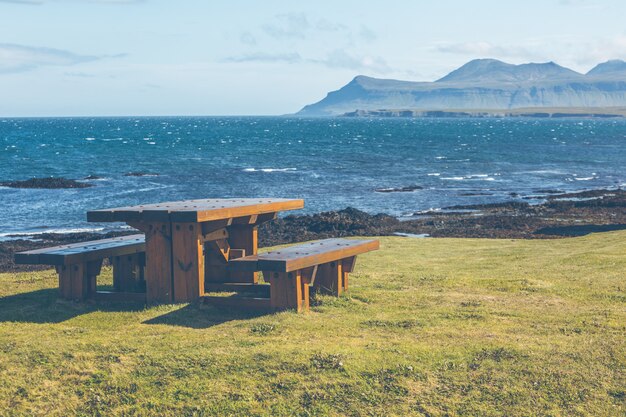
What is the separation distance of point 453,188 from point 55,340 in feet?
144

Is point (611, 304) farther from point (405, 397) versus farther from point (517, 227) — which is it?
point (517, 227)

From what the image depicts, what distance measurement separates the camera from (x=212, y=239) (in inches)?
528

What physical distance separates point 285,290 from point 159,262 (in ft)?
7.03

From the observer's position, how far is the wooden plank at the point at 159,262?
12.8 meters

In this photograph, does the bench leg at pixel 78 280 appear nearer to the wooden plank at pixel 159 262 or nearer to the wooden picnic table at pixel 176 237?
the wooden picnic table at pixel 176 237

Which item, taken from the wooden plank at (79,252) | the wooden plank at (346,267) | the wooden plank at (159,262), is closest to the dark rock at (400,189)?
the wooden plank at (79,252)

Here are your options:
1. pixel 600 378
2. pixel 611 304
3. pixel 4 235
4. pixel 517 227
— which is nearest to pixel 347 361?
pixel 600 378

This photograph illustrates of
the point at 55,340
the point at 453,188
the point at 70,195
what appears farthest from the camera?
the point at 453,188

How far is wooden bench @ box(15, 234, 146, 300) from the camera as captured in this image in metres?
13.1

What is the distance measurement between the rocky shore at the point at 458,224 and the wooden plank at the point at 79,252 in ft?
36.2

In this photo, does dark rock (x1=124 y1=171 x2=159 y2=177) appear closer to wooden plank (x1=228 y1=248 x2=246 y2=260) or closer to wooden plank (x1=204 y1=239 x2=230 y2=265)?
wooden plank (x1=228 y1=248 x2=246 y2=260)

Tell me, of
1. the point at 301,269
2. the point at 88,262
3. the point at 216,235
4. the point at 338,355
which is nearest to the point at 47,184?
the point at 88,262

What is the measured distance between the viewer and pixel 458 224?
111 ft

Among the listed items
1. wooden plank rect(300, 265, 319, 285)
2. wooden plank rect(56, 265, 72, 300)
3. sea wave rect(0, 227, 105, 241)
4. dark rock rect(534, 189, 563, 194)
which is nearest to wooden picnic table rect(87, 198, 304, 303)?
wooden plank rect(56, 265, 72, 300)
